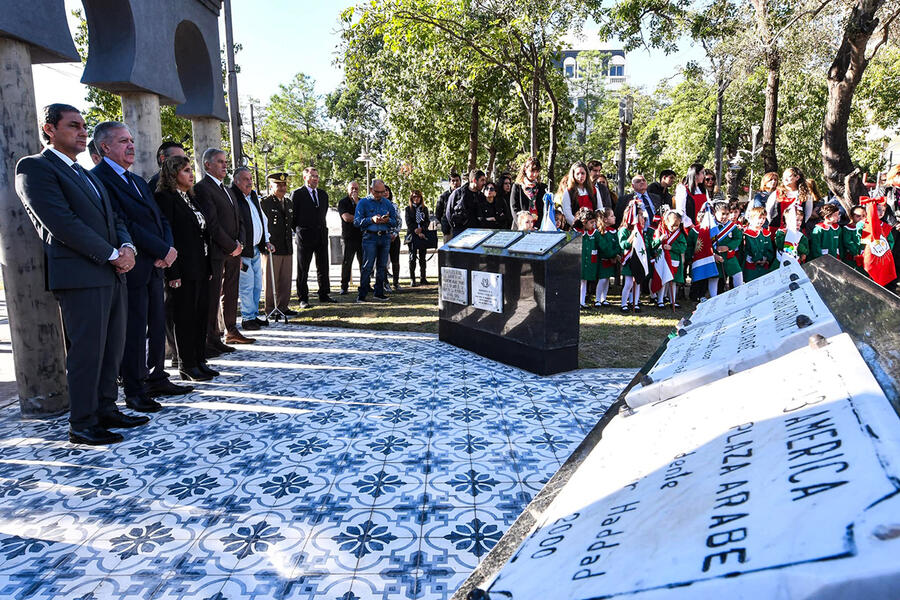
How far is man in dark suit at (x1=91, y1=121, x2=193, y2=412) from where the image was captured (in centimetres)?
408

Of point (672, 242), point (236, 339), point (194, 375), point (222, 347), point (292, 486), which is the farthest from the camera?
point (672, 242)

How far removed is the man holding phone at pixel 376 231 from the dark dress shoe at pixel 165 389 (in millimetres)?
4720

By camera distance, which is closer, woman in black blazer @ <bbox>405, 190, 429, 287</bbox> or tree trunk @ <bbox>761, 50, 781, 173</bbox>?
woman in black blazer @ <bbox>405, 190, 429, 287</bbox>

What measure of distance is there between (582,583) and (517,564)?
0.84 feet

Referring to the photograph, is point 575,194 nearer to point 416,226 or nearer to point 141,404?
point 416,226

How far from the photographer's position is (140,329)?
429cm

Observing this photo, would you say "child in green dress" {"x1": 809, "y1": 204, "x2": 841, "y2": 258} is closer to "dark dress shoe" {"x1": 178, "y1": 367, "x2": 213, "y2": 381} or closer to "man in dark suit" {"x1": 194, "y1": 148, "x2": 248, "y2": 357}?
"man in dark suit" {"x1": 194, "y1": 148, "x2": 248, "y2": 357}

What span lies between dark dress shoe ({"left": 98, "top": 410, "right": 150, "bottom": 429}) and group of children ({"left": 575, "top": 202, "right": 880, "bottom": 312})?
6366 millimetres

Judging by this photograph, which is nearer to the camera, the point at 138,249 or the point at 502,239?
the point at 138,249

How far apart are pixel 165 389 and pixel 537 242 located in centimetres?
361

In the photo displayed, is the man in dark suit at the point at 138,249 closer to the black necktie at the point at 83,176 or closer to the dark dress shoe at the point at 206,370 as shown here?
the black necktie at the point at 83,176

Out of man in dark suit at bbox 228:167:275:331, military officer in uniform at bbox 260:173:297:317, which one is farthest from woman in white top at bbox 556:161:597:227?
man in dark suit at bbox 228:167:275:331

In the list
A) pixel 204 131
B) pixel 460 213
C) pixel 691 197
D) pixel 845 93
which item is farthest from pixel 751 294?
pixel 845 93

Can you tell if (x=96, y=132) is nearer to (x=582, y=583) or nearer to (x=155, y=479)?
(x=155, y=479)
